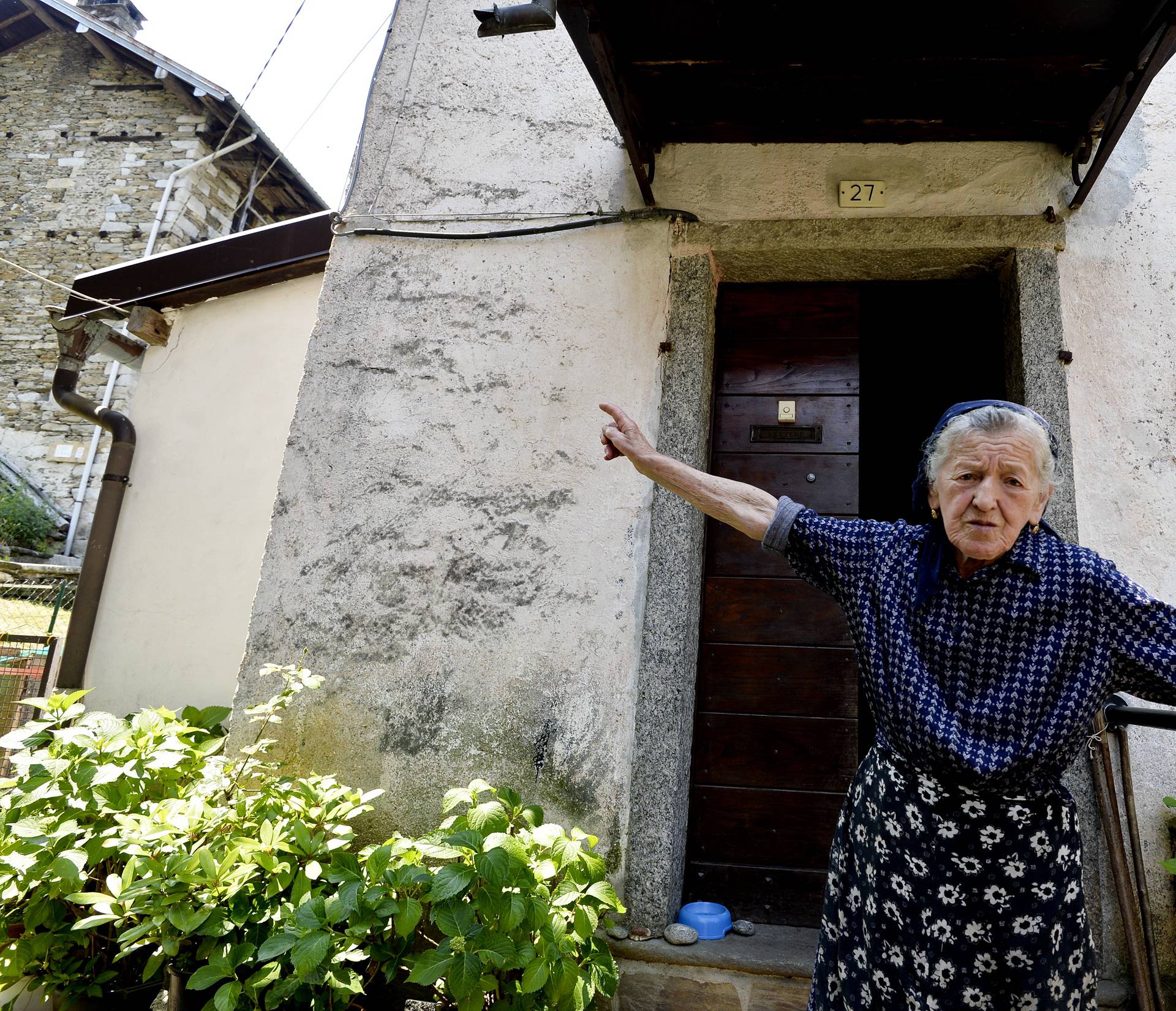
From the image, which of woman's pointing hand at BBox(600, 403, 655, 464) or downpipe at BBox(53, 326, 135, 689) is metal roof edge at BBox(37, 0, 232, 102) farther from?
woman's pointing hand at BBox(600, 403, 655, 464)

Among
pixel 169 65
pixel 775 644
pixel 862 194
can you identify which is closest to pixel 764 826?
pixel 775 644

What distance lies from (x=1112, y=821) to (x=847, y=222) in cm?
226

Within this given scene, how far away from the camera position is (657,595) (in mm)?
2938

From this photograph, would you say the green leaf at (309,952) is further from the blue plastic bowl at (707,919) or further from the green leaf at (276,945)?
the blue plastic bowl at (707,919)

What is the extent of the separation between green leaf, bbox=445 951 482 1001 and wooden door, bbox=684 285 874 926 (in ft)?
4.08

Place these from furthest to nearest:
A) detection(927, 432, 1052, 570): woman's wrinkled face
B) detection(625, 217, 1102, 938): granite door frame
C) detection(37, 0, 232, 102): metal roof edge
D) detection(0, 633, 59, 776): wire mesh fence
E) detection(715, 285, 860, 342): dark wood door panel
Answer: detection(37, 0, 232, 102): metal roof edge → detection(0, 633, 59, 776): wire mesh fence → detection(715, 285, 860, 342): dark wood door panel → detection(625, 217, 1102, 938): granite door frame → detection(927, 432, 1052, 570): woman's wrinkled face

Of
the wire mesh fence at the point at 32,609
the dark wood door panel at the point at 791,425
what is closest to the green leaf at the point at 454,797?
the dark wood door panel at the point at 791,425

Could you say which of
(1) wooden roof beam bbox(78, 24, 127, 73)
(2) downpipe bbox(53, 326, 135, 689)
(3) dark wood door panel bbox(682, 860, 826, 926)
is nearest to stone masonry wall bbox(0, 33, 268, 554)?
(1) wooden roof beam bbox(78, 24, 127, 73)

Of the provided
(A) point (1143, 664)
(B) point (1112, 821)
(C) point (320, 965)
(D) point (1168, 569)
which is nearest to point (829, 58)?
(D) point (1168, 569)

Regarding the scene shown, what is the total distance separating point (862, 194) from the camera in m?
3.17

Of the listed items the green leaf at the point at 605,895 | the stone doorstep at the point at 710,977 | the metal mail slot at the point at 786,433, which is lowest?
the stone doorstep at the point at 710,977

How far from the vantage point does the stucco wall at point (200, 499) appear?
17.5ft

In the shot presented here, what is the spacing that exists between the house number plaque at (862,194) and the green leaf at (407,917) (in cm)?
288

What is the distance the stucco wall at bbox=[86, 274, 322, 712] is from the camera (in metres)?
5.35
